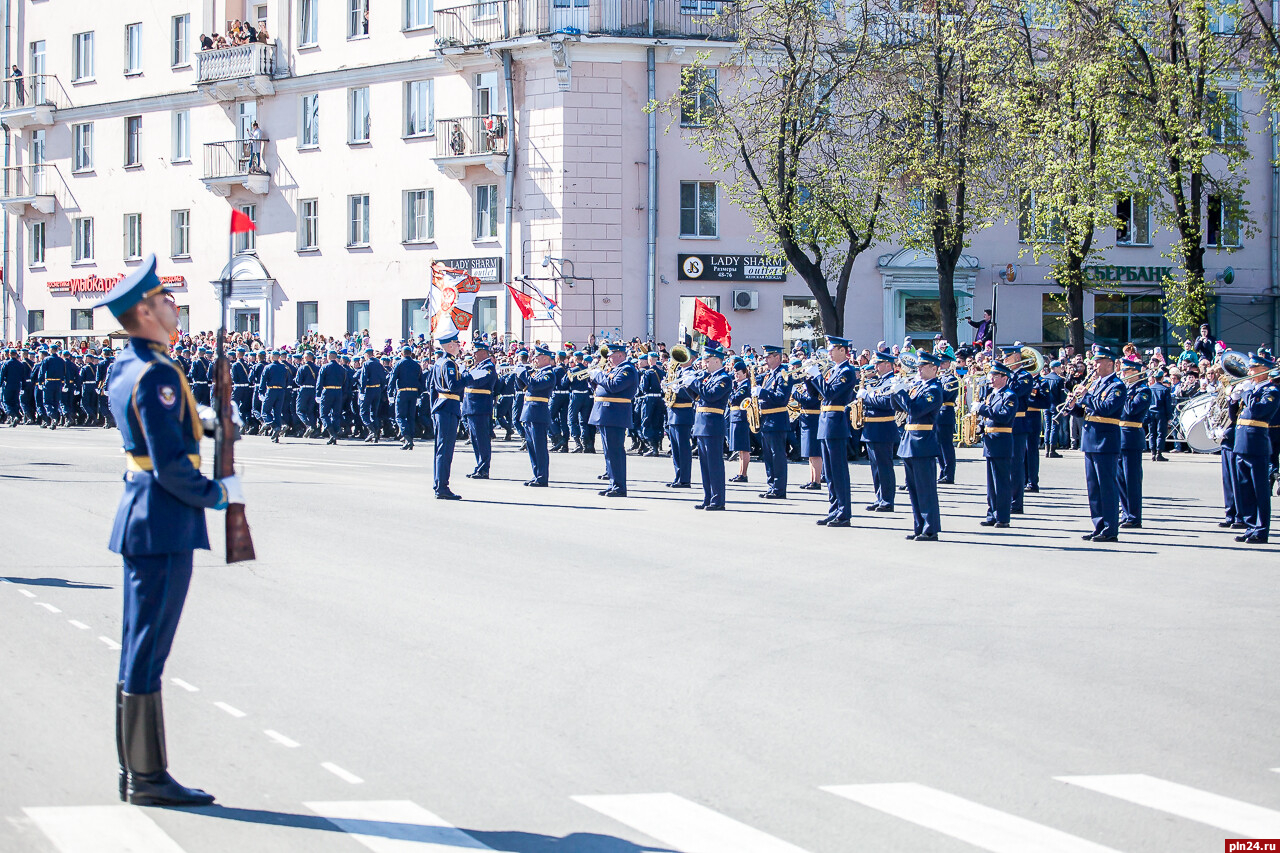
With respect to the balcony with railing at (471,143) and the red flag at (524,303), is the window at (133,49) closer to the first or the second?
the balcony with railing at (471,143)

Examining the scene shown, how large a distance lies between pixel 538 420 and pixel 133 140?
3313cm

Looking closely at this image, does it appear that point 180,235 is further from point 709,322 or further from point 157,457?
point 157,457

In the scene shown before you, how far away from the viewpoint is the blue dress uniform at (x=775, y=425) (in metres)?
18.2

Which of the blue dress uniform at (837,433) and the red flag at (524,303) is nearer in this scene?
the blue dress uniform at (837,433)

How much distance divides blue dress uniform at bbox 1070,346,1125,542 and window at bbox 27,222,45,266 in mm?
44135

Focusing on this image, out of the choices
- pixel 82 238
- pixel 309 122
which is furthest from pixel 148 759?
pixel 82 238

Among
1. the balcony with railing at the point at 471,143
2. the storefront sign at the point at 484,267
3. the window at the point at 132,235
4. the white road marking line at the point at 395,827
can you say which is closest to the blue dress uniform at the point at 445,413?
the white road marking line at the point at 395,827

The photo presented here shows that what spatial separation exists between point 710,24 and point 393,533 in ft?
84.0

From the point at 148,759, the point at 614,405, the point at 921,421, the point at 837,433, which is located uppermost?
the point at 614,405

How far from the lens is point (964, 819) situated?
547 centimetres

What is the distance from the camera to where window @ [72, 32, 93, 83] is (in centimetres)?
4806

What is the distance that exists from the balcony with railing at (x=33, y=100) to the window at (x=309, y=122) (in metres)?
11.2

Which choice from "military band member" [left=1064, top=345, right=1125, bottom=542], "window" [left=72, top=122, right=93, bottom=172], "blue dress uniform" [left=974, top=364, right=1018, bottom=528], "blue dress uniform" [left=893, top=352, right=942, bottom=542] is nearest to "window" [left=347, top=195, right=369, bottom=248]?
"window" [left=72, top=122, right=93, bottom=172]

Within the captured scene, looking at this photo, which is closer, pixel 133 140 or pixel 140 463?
pixel 140 463
